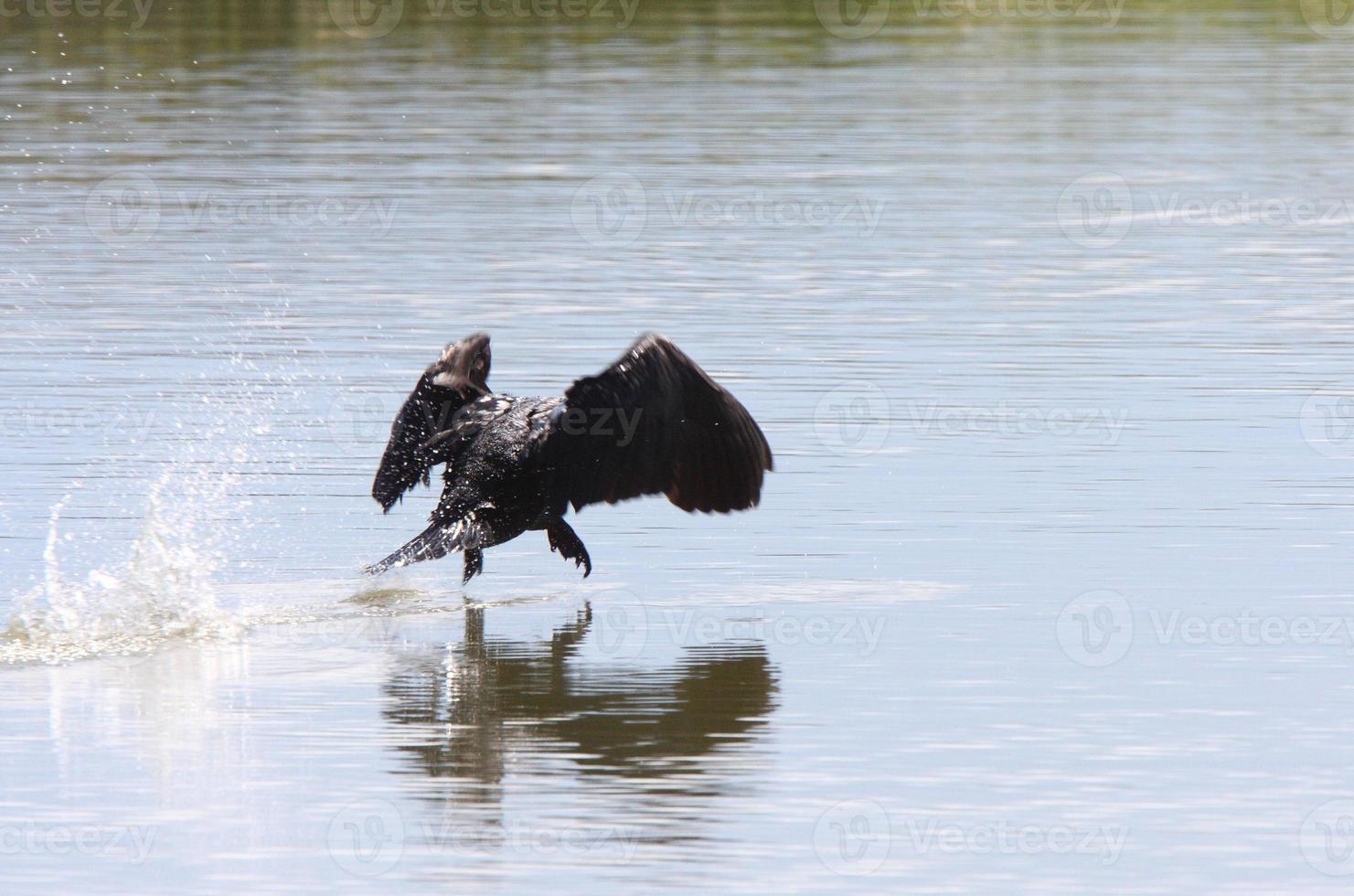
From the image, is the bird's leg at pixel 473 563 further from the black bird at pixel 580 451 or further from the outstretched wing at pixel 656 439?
the outstretched wing at pixel 656 439

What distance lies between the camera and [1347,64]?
113 feet

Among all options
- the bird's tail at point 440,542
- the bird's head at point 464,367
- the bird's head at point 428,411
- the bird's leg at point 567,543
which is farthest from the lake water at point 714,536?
the bird's head at point 464,367

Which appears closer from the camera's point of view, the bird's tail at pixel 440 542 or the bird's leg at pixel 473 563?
the bird's tail at pixel 440 542

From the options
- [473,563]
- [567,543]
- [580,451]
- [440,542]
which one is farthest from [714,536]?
[440,542]

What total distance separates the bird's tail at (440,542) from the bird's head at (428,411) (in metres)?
0.44

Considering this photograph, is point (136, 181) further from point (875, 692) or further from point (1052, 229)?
point (875, 692)

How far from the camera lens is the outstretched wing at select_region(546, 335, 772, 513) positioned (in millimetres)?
8672

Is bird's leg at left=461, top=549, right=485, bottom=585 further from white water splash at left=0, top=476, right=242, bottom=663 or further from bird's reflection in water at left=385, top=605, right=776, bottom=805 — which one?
white water splash at left=0, top=476, right=242, bottom=663

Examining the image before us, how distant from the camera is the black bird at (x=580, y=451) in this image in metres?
8.74

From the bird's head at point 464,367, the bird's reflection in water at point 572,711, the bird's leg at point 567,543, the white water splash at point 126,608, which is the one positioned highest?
the bird's head at point 464,367

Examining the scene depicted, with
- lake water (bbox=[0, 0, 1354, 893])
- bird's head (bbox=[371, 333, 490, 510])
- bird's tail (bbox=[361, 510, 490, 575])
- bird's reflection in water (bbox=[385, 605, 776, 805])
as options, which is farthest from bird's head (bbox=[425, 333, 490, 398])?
bird's reflection in water (bbox=[385, 605, 776, 805])

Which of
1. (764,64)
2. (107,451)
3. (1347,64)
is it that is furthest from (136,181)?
(1347,64)

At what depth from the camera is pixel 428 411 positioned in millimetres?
9562

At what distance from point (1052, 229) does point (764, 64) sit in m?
16.1
